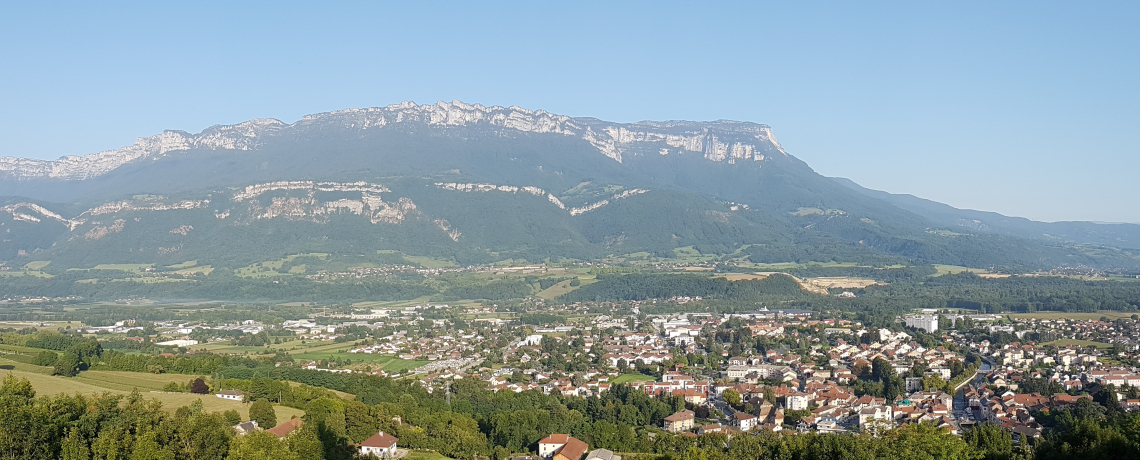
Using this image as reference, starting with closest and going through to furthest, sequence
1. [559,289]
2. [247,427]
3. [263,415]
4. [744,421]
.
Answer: [247,427], [263,415], [744,421], [559,289]

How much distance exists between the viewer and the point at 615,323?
8862cm

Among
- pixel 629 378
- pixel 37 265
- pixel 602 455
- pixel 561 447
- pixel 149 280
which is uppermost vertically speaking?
pixel 602 455

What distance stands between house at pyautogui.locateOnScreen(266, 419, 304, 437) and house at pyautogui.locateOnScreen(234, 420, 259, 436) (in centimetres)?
57

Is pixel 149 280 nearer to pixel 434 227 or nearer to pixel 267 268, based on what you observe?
pixel 267 268

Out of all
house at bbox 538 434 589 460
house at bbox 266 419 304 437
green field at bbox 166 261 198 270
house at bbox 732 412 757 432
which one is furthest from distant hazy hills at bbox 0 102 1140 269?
house at bbox 538 434 589 460

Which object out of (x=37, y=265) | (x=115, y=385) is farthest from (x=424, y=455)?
(x=37, y=265)

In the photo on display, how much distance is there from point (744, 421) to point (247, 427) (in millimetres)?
21373

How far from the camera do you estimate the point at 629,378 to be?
5941 cm

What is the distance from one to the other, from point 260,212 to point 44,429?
131 meters

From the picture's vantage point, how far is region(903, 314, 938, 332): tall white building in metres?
80.5

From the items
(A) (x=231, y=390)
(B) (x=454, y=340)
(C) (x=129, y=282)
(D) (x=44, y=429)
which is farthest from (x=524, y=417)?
(C) (x=129, y=282)

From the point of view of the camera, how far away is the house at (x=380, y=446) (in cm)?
3658

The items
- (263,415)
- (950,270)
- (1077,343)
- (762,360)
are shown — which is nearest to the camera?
(263,415)

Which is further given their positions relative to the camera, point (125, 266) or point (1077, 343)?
point (125, 266)
